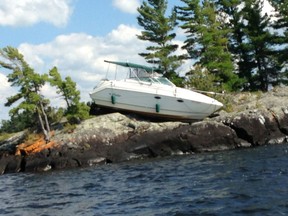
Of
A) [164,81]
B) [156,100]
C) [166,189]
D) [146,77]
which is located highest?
[146,77]

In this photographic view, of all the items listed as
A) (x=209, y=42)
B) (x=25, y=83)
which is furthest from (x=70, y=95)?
(x=209, y=42)

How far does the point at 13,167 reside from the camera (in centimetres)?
2794

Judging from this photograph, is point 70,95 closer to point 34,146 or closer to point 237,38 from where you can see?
point 34,146

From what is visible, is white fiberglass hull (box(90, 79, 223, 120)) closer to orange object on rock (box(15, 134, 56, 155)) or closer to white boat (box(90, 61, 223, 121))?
white boat (box(90, 61, 223, 121))

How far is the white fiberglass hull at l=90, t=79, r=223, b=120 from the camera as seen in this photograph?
29828mm

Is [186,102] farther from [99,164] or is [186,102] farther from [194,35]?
[194,35]

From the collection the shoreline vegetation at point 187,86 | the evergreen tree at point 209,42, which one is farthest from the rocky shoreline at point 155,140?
the evergreen tree at point 209,42

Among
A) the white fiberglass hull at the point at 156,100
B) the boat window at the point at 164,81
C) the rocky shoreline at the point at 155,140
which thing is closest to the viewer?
the rocky shoreline at the point at 155,140

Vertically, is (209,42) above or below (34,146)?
above

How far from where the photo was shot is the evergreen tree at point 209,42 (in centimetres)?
3900

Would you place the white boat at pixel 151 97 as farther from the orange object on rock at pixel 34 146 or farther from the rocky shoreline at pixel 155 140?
the orange object on rock at pixel 34 146

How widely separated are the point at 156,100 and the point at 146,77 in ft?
6.97

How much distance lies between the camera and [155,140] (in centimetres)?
2759

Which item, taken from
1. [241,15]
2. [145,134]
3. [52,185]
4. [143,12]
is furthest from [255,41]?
[52,185]
